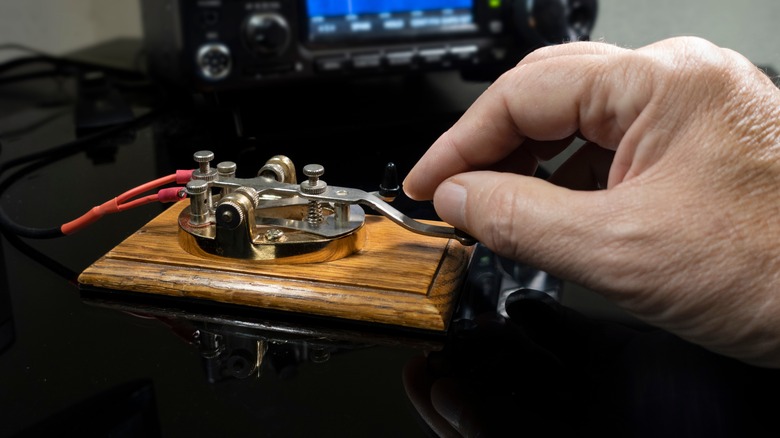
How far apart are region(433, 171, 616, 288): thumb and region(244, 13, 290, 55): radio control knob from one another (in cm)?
47

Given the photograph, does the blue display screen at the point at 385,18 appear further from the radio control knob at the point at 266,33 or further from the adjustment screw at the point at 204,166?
the adjustment screw at the point at 204,166

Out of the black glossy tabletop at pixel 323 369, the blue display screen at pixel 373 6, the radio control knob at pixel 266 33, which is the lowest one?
the black glossy tabletop at pixel 323 369

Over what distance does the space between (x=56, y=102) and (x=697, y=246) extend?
993mm

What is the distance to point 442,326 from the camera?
0.55 meters

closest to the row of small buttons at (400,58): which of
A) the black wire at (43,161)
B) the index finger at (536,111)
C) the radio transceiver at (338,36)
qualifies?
the radio transceiver at (338,36)

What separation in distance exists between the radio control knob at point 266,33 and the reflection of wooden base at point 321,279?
0.37 metres

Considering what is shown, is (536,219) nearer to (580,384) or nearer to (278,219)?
(580,384)

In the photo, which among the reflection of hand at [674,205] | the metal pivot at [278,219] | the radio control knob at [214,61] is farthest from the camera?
the radio control knob at [214,61]

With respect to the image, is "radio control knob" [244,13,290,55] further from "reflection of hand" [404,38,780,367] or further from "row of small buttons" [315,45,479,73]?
"reflection of hand" [404,38,780,367]

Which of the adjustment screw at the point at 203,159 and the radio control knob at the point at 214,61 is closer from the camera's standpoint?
the adjustment screw at the point at 203,159

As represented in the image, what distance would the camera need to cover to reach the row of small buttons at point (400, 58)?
3.26 ft

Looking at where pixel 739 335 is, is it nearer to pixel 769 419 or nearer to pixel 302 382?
pixel 769 419

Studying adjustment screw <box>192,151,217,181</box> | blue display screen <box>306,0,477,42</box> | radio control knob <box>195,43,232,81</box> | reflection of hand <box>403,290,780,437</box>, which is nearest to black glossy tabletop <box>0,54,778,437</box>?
reflection of hand <box>403,290,780,437</box>

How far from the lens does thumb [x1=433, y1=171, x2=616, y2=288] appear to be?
0.48 metres
